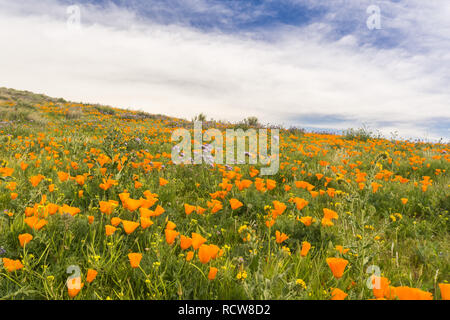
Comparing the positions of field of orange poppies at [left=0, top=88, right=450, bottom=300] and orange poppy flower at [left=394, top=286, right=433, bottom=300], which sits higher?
orange poppy flower at [left=394, top=286, right=433, bottom=300]

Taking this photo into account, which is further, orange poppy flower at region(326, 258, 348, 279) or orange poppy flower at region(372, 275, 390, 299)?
orange poppy flower at region(326, 258, 348, 279)

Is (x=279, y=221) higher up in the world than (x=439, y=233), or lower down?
higher up

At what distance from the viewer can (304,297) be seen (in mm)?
1528

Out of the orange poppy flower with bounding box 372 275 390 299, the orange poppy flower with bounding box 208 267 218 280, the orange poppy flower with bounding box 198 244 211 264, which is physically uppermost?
the orange poppy flower with bounding box 198 244 211 264

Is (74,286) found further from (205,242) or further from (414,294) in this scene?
(414,294)

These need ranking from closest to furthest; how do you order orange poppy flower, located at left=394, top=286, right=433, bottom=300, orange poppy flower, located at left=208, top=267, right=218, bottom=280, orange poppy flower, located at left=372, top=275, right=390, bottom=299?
orange poppy flower, located at left=394, top=286, right=433, bottom=300 < orange poppy flower, located at left=372, top=275, right=390, bottom=299 < orange poppy flower, located at left=208, top=267, right=218, bottom=280

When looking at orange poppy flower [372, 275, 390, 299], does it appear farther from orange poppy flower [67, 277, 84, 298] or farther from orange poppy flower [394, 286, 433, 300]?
orange poppy flower [67, 277, 84, 298]

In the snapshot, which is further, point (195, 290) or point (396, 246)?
point (396, 246)

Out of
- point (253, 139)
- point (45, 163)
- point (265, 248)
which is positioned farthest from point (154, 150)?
point (265, 248)

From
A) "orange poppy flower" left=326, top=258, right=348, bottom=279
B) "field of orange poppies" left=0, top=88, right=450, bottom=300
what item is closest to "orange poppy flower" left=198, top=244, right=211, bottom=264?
"field of orange poppies" left=0, top=88, right=450, bottom=300

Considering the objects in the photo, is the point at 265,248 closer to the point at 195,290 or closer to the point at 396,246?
the point at 195,290

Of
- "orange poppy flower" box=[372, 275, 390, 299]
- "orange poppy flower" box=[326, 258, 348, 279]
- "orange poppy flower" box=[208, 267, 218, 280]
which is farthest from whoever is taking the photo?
"orange poppy flower" box=[208, 267, 218, 280]

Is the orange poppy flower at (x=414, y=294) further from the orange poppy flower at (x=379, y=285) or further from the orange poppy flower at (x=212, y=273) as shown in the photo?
the orange poppy flower at (x=212, y=273)
